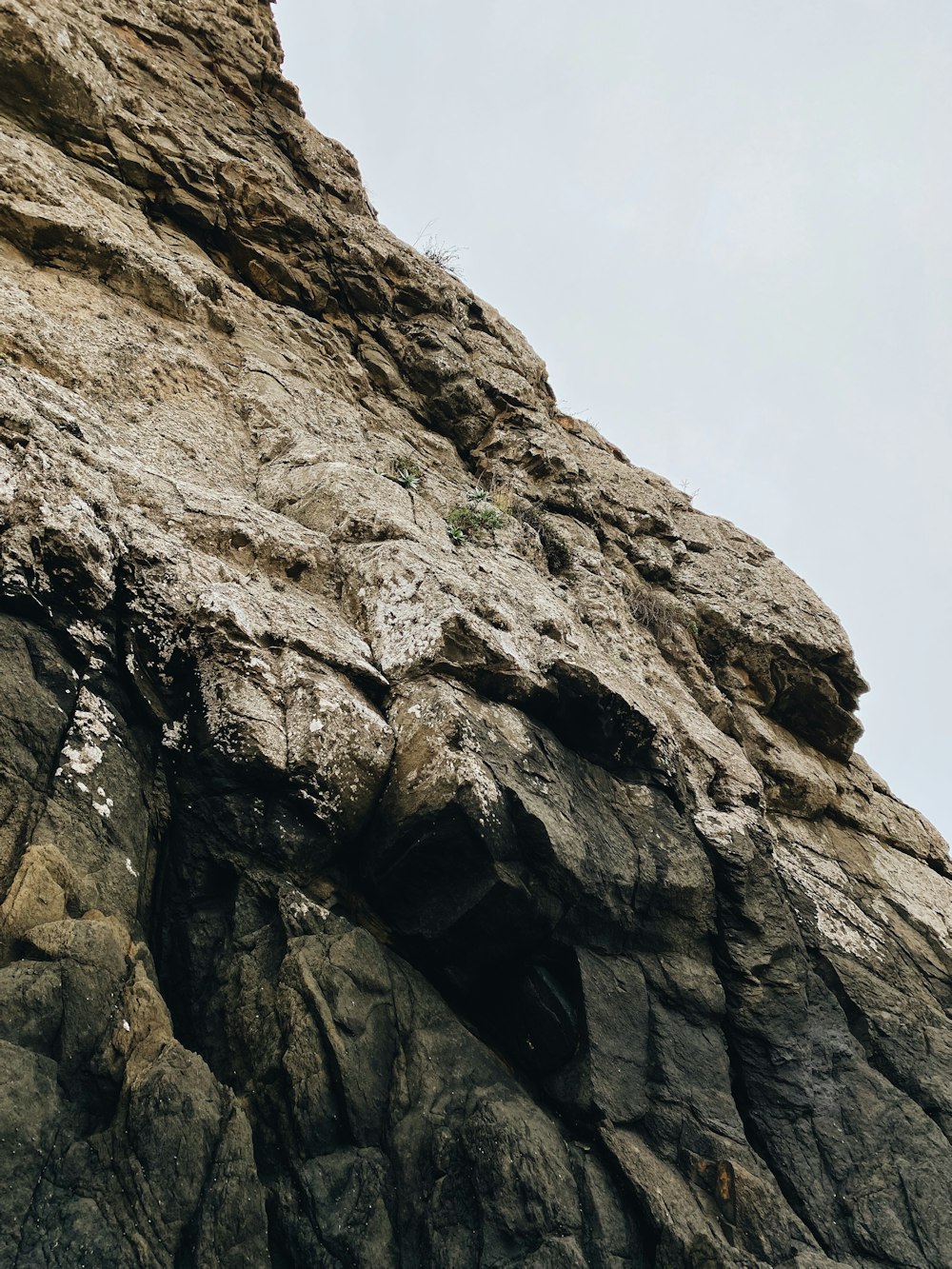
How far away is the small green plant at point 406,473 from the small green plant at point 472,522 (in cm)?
64

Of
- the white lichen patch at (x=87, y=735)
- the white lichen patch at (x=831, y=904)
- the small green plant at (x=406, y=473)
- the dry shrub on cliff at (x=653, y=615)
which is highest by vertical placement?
the dry shrub on cliff at (x=653, y=615)

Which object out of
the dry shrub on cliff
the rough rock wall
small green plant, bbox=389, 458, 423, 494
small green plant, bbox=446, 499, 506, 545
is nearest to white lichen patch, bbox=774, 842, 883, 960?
the rough rock wall

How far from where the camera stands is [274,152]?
1608cm

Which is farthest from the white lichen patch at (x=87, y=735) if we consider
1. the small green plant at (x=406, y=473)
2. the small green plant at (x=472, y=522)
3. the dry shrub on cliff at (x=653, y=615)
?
the dry shrub on cliff at (x=653, y=615)

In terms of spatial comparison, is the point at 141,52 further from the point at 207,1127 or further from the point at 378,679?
the point at 207,1127

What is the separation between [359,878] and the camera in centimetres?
640

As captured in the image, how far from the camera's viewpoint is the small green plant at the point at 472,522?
10805 millimetres

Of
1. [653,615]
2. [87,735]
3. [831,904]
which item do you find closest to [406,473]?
[653,615]

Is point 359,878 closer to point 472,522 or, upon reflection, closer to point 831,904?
point 831,904

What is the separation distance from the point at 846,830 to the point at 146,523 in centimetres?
978

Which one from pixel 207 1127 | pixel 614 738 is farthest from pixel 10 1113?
pixel 614 738

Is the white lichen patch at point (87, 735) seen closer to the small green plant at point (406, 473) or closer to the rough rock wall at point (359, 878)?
the rough rock wall at point (359, 878)

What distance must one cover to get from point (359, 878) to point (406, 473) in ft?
21.4

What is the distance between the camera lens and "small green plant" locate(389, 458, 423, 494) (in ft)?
37.1
